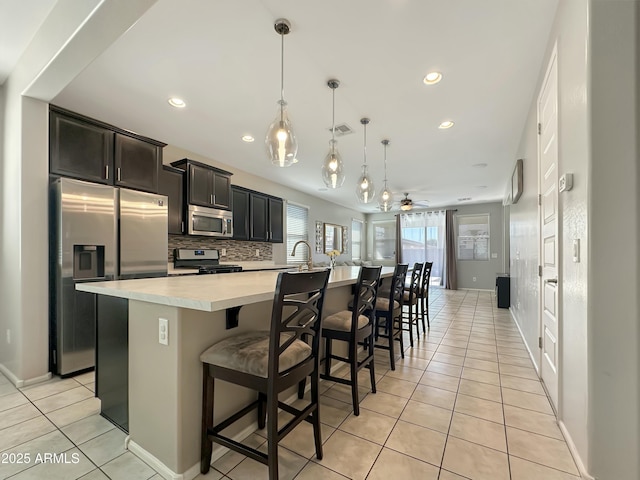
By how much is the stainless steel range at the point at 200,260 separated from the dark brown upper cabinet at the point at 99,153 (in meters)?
1.01

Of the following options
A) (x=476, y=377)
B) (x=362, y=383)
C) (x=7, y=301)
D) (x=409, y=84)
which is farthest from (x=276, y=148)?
(x=7, y=301)

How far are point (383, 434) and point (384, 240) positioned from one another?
8680 mm

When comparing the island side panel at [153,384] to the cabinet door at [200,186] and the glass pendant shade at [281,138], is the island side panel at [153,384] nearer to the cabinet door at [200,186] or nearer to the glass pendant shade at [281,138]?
the glass pendant shade at [281,138]

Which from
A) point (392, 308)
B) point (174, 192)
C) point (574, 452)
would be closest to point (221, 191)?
point (174, 192)

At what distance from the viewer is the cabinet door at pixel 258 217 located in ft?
16.5

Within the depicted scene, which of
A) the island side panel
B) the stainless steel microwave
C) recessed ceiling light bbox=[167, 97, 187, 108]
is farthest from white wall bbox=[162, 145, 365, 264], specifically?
the island side panel

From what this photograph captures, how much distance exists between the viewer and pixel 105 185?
2.86m

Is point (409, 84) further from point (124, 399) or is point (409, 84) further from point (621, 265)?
point (124, 399)

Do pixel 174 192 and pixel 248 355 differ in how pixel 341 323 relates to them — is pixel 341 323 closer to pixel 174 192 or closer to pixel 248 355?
pixel 248 355

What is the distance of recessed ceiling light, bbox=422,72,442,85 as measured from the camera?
7.77 feet

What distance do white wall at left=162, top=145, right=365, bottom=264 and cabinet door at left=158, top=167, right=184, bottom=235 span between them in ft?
1.26

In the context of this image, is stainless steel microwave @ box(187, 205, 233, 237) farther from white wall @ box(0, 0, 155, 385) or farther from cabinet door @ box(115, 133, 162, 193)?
white wall @ box(0, 0, 155, 385)

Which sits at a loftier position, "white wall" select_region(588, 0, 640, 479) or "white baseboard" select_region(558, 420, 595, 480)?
"white wall" select_region(588, 0, 640, 479)

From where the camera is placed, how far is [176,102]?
282 centimetres
